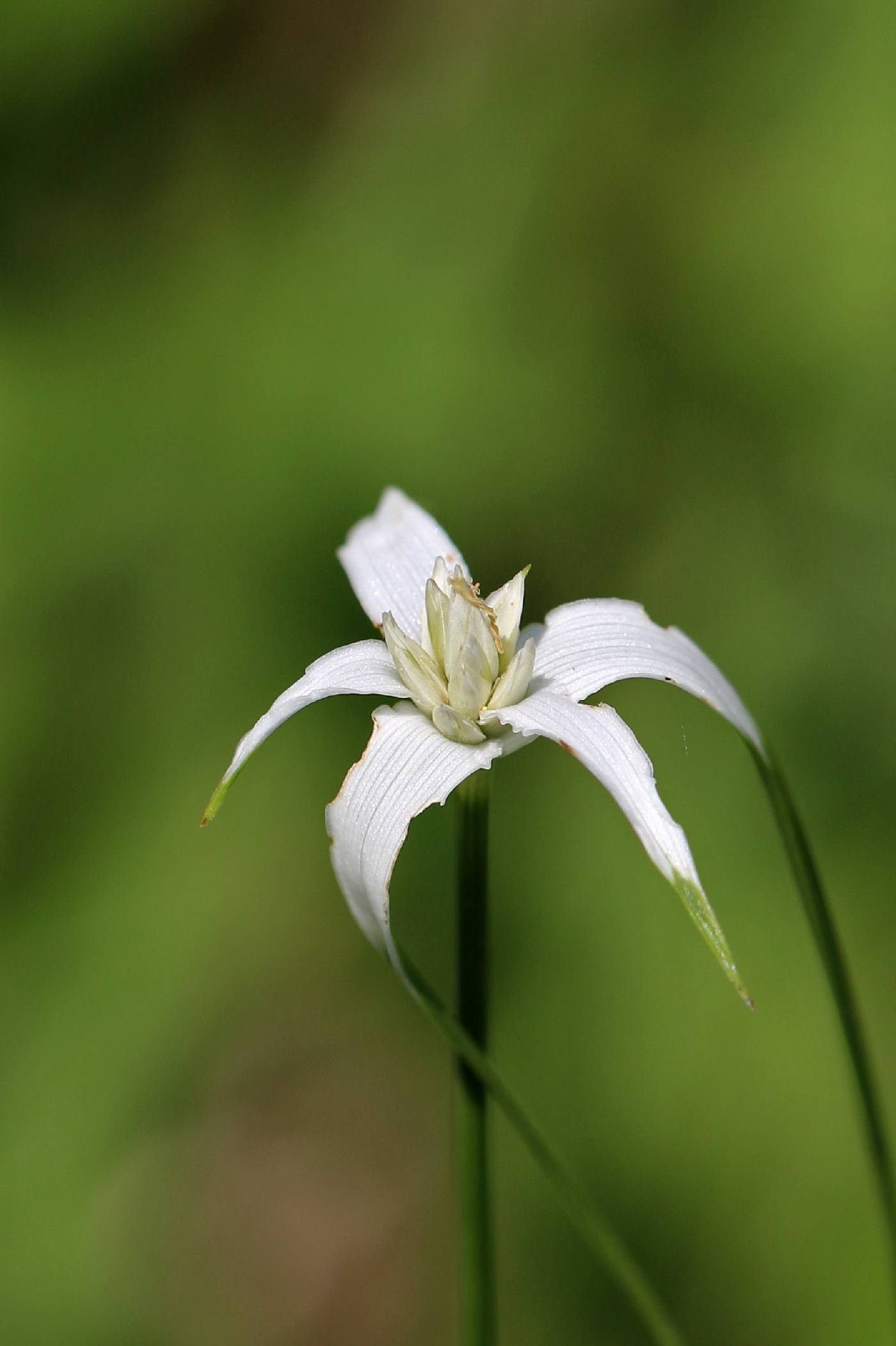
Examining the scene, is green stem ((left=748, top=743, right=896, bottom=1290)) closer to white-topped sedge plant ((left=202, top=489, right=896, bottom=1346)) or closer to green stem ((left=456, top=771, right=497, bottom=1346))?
white-topped sedge plant ((left=202, top=489, right=896, bottom=1346))

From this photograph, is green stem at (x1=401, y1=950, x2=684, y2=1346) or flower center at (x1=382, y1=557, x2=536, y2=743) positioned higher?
flower center at (x1=382, y1=557, x2=536, y2=743)

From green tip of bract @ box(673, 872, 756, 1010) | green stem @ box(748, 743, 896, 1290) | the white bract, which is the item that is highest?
the white bract

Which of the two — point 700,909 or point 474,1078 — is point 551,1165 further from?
point 700,909

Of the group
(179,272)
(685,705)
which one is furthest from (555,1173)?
(179,272)

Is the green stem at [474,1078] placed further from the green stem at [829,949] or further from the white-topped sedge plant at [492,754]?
the green stem at [829,949]

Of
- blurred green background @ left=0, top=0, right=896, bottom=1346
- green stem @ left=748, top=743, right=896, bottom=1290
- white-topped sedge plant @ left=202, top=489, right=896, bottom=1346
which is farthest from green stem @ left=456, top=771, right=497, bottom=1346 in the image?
blurred green background @ left=0, top=0, right=896, bottom=1346

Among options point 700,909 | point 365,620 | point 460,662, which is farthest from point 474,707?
point 365,620

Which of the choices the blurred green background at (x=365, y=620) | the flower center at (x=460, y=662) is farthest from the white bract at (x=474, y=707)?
the blurred green background at (x=365, y=620)
